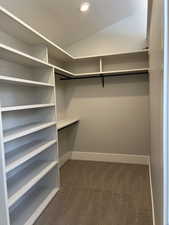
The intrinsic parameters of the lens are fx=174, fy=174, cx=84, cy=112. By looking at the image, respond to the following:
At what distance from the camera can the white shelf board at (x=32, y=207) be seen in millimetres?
1898

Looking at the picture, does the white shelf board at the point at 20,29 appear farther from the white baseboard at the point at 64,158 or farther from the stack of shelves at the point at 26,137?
the white baseboard at the point at 64,158

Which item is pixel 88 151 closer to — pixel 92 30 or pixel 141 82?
pixel 141 82

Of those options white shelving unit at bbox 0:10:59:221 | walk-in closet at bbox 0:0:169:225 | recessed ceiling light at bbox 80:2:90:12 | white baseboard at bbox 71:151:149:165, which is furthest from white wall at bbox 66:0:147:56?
white baseboard at bbox 71:151:149:165

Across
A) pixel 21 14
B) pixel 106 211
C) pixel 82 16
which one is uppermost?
pixel 82 16

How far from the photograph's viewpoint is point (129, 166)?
336cm

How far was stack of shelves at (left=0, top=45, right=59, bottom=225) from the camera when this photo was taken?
1703 millimetres

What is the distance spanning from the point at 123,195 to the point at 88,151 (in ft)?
4.78

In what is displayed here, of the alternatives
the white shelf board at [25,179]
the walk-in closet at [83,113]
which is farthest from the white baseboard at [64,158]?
the white shelf board at [25,179]

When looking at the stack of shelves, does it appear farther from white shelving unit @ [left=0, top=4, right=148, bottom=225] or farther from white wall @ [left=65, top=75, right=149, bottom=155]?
white wall @ [left=65, top=75, right=149, bottom=155]

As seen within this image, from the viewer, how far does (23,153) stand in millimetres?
1930

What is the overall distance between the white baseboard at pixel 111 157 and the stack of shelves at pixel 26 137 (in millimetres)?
1292

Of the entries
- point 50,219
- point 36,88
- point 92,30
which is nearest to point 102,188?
point 50,219

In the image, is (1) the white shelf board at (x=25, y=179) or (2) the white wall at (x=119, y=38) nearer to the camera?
(1) the white shelf board at (x=25, y=179)

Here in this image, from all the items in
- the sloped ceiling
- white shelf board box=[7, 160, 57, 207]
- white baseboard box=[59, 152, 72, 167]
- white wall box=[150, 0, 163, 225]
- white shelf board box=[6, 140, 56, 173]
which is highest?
the sloped ceiling
